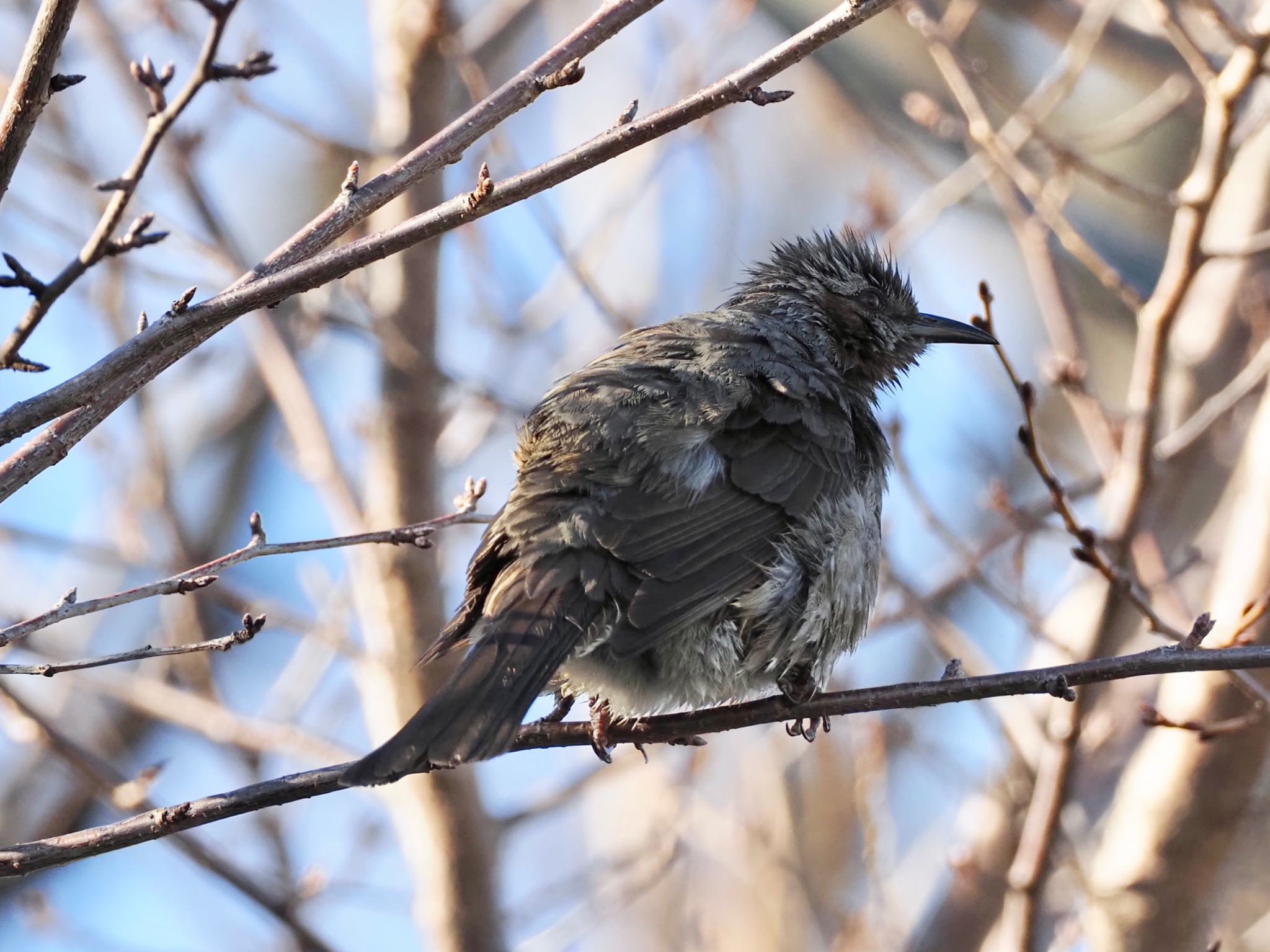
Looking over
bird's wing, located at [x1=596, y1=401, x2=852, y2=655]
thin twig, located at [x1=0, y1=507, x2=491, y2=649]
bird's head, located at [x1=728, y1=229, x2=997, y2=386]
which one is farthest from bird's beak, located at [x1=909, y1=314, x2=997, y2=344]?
thin twig, located at [x1=0, y1=507, x2=491, y2=649]

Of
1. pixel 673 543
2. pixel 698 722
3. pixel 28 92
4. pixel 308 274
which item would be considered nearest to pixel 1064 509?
pixel 673 543

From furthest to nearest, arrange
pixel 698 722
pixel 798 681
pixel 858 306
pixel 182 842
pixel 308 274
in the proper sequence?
pixel 858 306 → pixel 182 842 → pixel 798 681 → pixel 698 722 → pixel 308 274

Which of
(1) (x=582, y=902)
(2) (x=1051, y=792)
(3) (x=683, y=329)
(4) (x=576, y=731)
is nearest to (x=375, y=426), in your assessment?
(3) (x=683, y=329)

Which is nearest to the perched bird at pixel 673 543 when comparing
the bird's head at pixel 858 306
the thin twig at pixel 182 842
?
the bird's head at pixel 858 306

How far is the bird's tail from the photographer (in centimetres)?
272

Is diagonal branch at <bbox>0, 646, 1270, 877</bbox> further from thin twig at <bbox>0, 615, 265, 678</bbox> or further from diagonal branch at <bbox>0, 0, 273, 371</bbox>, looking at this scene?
diagonal branch at <bbox>0, 0, 273, 371</bbox>

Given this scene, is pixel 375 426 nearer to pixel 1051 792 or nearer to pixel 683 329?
pixel 683 329

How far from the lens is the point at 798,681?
12.3ft

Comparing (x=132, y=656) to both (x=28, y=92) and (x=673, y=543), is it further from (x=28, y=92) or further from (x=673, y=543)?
(x=673, y=543)

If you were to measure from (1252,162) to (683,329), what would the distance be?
335 centimetres

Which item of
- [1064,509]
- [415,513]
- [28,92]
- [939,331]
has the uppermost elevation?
[415,513]

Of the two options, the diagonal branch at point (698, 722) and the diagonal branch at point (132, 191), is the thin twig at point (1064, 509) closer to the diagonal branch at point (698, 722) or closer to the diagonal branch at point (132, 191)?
the diagonal branch at point (698, 722)

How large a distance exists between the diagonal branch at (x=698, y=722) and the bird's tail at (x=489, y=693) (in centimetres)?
13

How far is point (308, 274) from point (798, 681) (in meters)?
2.02
